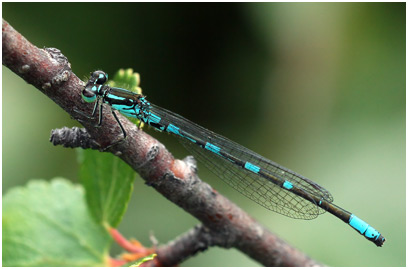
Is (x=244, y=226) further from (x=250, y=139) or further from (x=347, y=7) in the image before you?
(x=347, y=7)

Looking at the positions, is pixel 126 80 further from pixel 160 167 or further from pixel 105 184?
pixel 160 167

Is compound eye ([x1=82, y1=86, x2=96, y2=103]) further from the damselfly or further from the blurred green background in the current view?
the blurred green background

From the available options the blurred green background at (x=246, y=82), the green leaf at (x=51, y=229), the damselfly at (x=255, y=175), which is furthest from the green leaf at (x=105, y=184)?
the blurred green background at (x=246, y=82)

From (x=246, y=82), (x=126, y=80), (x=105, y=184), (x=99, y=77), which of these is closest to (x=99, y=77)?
(x=99, y=77)

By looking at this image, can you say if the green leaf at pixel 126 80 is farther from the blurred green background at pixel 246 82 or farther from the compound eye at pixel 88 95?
the blurred green background at pixel 246 82

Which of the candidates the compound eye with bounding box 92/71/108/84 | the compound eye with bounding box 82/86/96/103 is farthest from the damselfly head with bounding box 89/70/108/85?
the compound eye with bounding box 82/86/96/103

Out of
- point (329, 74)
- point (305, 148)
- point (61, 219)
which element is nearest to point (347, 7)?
point (329, 74)
